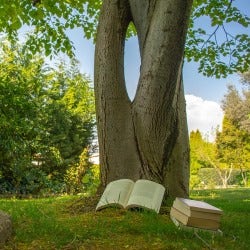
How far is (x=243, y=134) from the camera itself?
86.6 feet

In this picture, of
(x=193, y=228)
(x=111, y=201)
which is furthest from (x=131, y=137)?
(x=193, y=228)

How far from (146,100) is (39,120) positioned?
1276 cm

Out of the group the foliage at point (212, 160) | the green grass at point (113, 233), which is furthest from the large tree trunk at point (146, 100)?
the foliage at point (212, 160)

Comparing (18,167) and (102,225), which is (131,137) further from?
(18,167)

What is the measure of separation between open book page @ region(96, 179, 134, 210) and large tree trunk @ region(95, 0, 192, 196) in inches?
11.0

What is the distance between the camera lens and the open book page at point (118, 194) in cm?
422

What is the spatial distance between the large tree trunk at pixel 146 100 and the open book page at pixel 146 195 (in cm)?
32

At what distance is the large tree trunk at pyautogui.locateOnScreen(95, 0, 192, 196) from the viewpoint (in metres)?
4.36

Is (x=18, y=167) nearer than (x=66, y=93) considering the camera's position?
Yes

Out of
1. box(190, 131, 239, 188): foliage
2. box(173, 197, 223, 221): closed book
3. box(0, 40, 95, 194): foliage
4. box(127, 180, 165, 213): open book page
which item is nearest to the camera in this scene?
box(173, 197, 223, 221): closed book

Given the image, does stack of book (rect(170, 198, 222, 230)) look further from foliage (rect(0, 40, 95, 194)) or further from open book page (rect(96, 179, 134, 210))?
foliage (rect(0, 40, 95, 194))

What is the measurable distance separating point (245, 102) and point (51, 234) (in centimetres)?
2500

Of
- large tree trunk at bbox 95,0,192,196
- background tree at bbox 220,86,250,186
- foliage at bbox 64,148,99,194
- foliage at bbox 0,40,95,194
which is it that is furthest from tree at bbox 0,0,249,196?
background tree at bbox 220,86,250,186

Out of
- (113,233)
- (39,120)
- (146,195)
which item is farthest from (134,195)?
(39,120)
